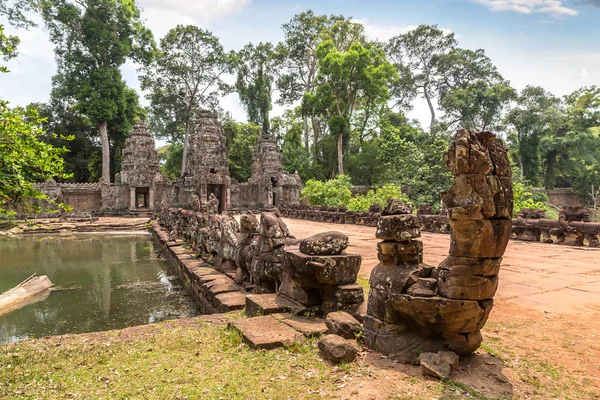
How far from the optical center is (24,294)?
7758 millimetres

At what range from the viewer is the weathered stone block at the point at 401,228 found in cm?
342

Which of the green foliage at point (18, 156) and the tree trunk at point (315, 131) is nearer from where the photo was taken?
the green foliage at point (18, 156)

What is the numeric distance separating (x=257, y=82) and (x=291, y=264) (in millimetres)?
42079

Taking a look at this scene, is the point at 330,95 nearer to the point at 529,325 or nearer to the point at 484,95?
the point at 484,95

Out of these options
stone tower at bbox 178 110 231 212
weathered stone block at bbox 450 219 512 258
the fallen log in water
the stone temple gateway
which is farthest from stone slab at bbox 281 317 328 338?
the stone temple gateway

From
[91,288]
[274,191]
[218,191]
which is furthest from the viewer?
[274,191]

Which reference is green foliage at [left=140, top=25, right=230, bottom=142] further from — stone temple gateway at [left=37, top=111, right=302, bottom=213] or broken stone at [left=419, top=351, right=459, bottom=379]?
broken stone at [left=419, top=351, right=459, bottom=379]

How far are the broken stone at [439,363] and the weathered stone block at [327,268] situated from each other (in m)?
1.28

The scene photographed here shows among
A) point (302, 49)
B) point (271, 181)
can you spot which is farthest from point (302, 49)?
point (271, 181)

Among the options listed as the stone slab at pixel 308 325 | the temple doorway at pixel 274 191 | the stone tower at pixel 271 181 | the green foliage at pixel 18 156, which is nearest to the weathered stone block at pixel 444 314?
the stone slab at pixel 308 325

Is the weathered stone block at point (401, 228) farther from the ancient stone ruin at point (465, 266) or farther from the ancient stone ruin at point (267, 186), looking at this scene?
the ancient stone ruin at point (267, 186)

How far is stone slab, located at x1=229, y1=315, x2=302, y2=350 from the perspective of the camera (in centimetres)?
348

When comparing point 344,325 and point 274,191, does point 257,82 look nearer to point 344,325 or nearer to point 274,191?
point 274,191

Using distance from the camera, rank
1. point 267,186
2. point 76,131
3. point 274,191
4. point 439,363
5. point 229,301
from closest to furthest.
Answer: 1. point 439,363
2. point 229,301
3. point 267,186
4. point 274,191
5. point 76,131
